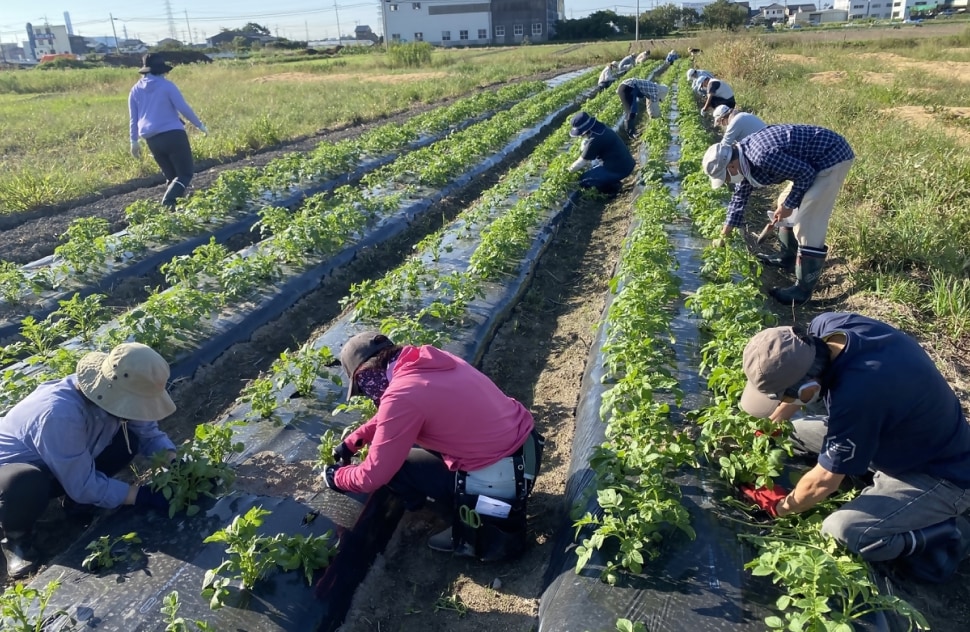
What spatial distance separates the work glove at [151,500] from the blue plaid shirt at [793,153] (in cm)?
474

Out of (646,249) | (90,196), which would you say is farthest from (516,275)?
(90,196)

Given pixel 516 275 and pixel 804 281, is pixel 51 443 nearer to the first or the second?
pixel 516 275

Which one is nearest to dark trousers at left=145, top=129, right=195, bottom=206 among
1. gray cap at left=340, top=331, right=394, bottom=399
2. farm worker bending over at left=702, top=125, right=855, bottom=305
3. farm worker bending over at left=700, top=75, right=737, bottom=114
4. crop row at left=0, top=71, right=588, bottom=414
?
crop row at left=0, top=71, right=588, bottom=414

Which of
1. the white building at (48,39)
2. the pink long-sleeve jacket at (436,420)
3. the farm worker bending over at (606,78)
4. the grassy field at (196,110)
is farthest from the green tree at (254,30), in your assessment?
the pink long-sleeve jacket at (436,420)

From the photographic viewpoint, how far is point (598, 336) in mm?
4789

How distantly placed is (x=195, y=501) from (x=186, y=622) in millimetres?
709

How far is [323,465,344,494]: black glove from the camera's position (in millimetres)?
2998

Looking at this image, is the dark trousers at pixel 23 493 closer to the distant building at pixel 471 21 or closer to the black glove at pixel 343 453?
the black glove at pixel 343 453

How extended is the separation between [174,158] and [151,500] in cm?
618

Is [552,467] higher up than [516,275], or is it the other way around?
[516,275]

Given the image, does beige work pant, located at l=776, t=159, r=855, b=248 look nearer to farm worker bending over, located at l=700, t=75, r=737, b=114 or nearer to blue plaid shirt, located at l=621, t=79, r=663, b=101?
farm worker bending over, located at l=700, t=75, r=737, b=114

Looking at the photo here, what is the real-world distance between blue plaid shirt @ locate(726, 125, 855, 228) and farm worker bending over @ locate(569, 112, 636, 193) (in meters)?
3.49

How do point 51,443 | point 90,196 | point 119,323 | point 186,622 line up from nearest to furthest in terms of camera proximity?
1. point 186,622
2. point 51,443
3. point 119,323
4. point 90,196

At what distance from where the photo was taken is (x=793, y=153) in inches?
198
